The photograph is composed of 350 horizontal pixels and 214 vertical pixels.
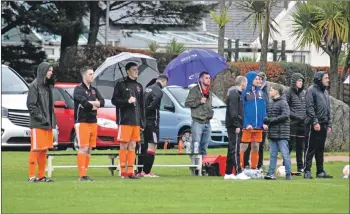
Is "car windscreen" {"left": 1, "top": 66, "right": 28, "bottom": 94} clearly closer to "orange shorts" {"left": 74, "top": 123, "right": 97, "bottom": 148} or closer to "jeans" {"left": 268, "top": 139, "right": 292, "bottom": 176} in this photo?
"orange shorts" {"left": 74, "top": 123, "right": 97, "bottom": 148}

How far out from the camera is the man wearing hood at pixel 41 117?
19.4 metres

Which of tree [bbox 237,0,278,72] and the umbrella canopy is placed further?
tree [bbox 237,0,278,72]

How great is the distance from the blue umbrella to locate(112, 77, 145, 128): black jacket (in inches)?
130

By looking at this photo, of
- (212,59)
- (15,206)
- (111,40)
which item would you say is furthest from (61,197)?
(111,40)

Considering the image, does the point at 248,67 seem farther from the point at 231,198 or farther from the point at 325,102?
the point at 231,198

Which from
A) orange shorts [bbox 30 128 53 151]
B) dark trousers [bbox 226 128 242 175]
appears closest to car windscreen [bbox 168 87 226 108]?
dark trousers [bbox 226 128 242 175]

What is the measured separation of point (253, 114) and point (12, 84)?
10585 mm

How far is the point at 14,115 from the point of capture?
29312 millimetres

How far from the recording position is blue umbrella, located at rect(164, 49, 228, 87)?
23891 millimetres

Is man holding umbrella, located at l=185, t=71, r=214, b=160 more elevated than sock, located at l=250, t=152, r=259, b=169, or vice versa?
man holding umbrella, located at l=185, t=71, r=214, b=160

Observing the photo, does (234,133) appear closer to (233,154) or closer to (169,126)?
(233,154)

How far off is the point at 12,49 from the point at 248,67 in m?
11.4

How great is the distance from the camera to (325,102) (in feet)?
70.6

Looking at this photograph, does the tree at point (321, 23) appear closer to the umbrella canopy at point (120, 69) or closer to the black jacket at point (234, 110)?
the umbrella canopy at point (120, 69)
